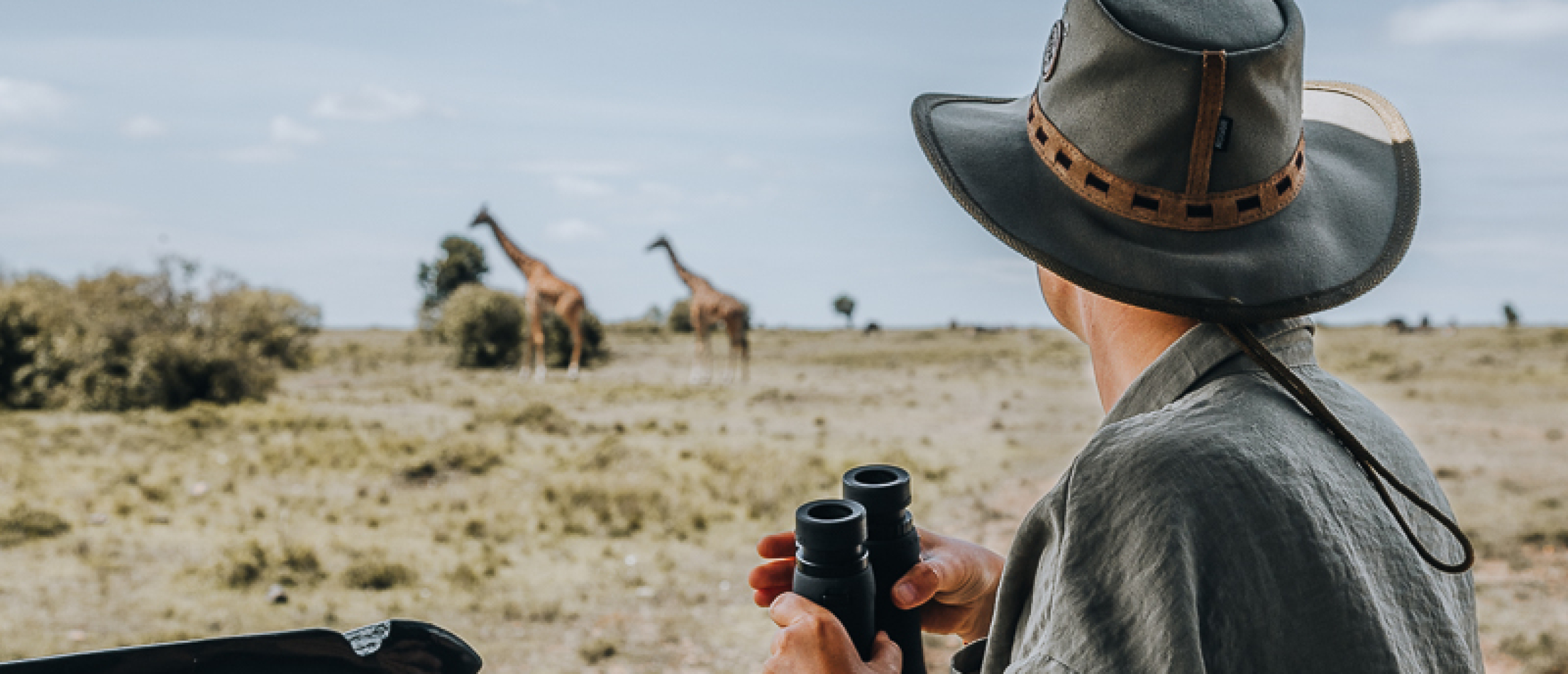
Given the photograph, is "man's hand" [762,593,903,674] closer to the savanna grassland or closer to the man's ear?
the man's ear

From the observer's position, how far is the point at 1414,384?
1827 centimetres

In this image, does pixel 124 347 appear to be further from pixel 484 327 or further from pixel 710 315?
pixel 710 315

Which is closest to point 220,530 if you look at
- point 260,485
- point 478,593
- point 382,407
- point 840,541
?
point 260,485

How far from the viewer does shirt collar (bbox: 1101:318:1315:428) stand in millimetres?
1016

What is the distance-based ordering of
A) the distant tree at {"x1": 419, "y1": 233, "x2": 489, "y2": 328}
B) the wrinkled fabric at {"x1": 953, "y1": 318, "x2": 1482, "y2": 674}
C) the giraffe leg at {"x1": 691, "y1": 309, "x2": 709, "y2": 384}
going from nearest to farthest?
the wrinkled fabric at {"x1": 953, "y1": 318, "x2": 1482, "y2": 674}, the giraffe leg at {"x1": 691, "y1": 309, "x2": 709, "y2": 384}, the distant tree at {"x1": 419, "y1": 233, "x2": 489, "y2": 328}

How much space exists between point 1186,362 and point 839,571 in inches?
18.2

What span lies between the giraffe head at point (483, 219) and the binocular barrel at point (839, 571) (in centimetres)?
2444

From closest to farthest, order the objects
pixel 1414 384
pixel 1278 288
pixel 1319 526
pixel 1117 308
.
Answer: pixel 1319 526
pixel 1278 288
pixel 1117 308
pixel 1414 384

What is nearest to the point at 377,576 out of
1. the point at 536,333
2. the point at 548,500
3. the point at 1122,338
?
the point at 548,500

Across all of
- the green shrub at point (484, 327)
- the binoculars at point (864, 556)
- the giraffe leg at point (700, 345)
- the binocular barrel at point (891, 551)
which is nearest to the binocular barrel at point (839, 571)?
the binoculars at point (864, 556)

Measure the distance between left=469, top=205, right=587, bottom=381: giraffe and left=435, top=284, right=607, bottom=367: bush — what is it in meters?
1.02

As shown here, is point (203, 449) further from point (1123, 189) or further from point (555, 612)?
point (1123, 189)

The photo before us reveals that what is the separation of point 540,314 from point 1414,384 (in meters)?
19.0

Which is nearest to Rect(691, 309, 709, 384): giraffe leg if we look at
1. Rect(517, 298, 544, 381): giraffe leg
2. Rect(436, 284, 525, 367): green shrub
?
Rect(517, 298, 544, 381): giraffe leg
